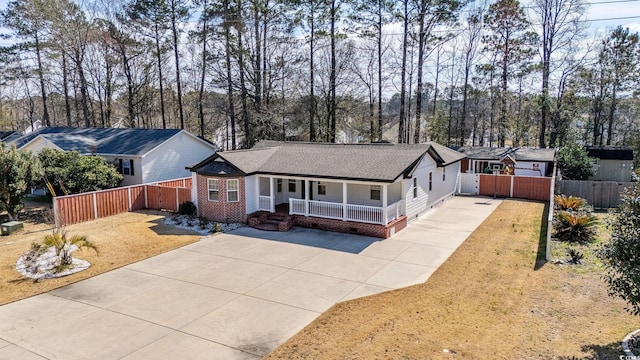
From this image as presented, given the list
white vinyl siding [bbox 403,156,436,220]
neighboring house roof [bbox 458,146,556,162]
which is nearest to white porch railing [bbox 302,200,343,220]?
white vinyl siding [bbox 403,156,436,220]

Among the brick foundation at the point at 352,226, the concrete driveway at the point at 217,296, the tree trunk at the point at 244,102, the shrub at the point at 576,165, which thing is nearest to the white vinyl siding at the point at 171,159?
the tree trunk at the point at 244,102

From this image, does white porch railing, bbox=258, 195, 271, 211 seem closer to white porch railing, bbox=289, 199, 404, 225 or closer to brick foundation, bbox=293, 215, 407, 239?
white porch railing, bbox=289, 199, 404, 225

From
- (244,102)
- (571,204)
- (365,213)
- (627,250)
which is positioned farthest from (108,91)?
(627,250)

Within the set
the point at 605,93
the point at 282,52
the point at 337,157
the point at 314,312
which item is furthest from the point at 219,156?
the point at 605,93

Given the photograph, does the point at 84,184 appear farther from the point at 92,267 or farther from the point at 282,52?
the point at 282,52

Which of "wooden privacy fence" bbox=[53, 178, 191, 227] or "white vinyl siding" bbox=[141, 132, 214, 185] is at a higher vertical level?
"white vinyl siding" bbox=[141, 132, 214, 185]

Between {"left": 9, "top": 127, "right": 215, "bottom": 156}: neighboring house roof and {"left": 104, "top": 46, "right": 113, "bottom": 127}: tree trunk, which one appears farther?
{"left": 104, "top": 46, "right": 113, "bottom": 127}: tree trunk

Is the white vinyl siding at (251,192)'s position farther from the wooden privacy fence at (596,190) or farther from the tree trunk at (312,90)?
the tree trunk at (312,90)
